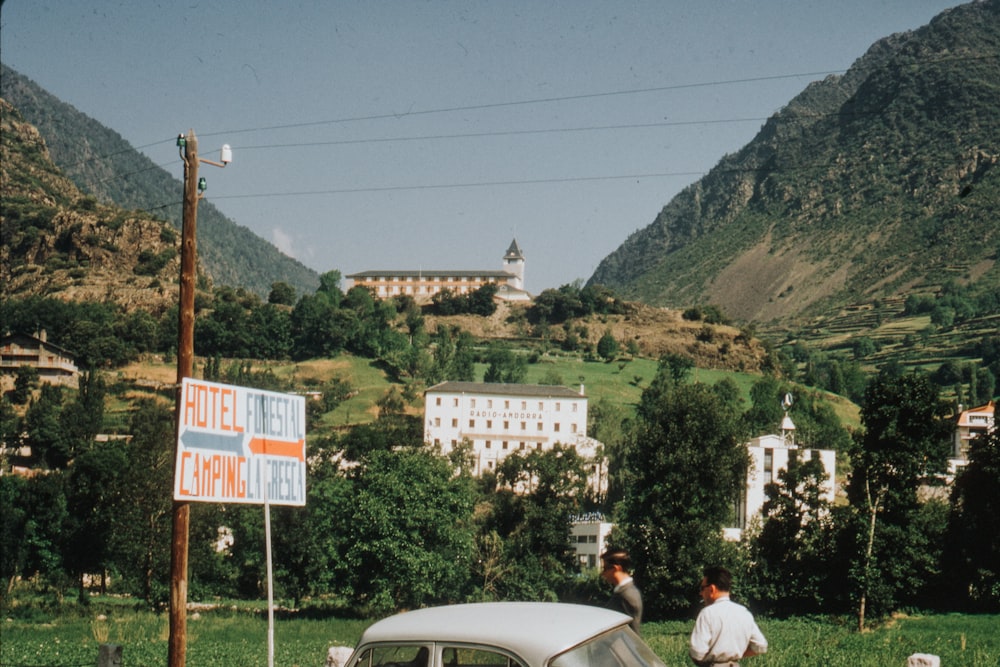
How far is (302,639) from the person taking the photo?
41438 millimetres

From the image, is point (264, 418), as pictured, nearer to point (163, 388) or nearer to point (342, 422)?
point (342, 422)

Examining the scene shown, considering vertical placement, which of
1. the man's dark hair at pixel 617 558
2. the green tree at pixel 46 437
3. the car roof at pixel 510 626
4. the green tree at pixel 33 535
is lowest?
the green tree at pixel 33 535

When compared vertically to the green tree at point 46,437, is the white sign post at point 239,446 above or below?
above

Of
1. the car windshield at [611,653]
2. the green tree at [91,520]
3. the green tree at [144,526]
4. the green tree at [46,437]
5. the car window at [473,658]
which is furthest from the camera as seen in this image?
the green tree at [46,437]

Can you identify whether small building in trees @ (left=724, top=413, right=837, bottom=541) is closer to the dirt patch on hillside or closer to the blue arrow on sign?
the blue arrow on sign

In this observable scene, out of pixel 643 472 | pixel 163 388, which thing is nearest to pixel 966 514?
pixel 643 472

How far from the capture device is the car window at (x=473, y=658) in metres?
8.04

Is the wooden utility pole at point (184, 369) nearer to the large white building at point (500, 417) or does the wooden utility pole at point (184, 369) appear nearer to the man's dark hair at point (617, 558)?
the man's dark hair at point (617, 558)

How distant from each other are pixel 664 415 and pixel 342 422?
2477 inches

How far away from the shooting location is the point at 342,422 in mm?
121000

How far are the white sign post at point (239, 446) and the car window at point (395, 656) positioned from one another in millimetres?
4267

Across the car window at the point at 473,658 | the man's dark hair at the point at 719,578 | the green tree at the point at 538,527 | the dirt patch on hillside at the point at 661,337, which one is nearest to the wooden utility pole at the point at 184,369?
the car window at the point at 473,658

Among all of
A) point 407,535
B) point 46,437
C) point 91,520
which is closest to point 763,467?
point 407,535

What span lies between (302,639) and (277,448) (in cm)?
3050
